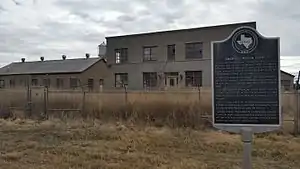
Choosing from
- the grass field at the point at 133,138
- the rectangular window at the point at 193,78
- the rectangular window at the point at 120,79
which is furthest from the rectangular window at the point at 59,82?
the grass field at the point at 133,138

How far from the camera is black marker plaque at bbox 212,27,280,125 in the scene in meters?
5.39

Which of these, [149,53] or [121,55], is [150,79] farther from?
[121,55]

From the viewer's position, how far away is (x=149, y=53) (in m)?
40.9

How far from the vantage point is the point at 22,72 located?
5556cm

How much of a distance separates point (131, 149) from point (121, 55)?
33.1 meters

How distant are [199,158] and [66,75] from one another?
42.3 metres

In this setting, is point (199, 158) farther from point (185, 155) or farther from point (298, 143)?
point (298, 143)

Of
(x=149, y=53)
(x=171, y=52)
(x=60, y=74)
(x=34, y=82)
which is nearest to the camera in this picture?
(x=171, y=52)

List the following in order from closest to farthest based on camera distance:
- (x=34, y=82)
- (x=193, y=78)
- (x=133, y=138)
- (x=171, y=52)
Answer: (x=133, y=138) < (x=193, y=78) < (x=171, y=52) < (x=34, y=82)

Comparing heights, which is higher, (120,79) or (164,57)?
(164,57)

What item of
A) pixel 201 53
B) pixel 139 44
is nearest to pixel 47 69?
pixel 139 44

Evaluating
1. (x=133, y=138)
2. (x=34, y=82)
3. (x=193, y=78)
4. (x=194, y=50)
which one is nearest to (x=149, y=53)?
(x=194, y=50)

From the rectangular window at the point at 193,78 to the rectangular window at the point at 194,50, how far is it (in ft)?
4.85

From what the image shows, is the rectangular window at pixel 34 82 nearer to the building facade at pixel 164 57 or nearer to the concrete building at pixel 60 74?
the concrete building at pixel 60 74
